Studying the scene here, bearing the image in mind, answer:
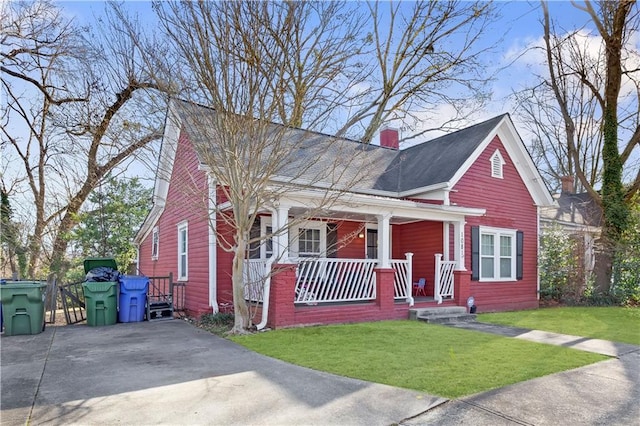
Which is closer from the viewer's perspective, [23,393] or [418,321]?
[23,393]

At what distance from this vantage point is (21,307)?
26.5 ft

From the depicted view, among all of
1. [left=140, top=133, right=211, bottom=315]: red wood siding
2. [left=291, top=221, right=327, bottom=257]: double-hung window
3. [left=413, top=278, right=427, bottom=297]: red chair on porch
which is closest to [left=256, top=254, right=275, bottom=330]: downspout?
[left=140, top=133, right=211, bottom=315]: red wood siding

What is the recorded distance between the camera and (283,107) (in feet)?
25.4

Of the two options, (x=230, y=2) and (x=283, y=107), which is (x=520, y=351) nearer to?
(x=283, y=107)

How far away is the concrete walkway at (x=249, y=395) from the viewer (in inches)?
150

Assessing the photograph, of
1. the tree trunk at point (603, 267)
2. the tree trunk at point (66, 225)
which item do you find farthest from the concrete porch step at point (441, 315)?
the tree trunk at point (66, 225)

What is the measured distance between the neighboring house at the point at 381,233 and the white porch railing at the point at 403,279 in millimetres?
38

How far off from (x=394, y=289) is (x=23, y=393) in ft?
25.3

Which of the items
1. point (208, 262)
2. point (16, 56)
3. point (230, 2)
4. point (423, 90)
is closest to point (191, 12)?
point (230, 2)

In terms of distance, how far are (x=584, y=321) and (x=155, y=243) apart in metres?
13.9

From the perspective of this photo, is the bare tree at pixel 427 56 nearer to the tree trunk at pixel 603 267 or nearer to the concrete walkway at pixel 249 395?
the tree trunk at pixel 603 267

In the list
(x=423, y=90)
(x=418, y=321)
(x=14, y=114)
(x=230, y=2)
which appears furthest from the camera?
(x=423, y=90)

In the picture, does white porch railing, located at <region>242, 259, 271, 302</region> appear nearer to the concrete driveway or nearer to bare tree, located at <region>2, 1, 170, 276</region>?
the concrete driveway

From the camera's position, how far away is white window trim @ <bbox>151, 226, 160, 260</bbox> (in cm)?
1525
